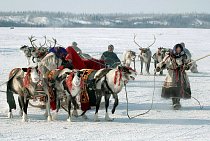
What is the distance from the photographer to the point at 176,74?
10.5 metres

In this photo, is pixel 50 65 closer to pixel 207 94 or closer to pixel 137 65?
pixel 207 94

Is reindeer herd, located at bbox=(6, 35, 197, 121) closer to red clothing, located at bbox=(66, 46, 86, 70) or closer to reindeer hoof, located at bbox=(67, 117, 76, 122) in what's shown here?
reindeer hoof, located at bbox=(67, 117, 76, 122)

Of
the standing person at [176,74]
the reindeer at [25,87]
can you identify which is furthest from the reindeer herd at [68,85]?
the standing person at [176,74]

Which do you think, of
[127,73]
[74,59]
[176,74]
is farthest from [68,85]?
[176,74]

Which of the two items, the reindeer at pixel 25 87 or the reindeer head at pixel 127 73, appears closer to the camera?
the reindeer at pixel 25 87

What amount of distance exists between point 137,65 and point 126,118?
41.8 feet

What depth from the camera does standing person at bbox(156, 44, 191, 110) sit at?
10.4 m

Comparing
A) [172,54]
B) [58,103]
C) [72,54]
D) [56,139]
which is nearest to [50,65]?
[72,54]

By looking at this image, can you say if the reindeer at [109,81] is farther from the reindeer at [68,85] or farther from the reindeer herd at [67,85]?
the reindeer at [68,85]

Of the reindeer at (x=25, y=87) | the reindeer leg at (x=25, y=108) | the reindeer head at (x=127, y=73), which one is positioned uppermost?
the reindeer head at (x=127, y=73)

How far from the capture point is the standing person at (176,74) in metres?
10.4

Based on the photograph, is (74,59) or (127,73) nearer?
(127,73)

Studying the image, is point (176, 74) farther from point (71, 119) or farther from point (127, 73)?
point (71, 119)

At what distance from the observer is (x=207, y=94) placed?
12.9 m
